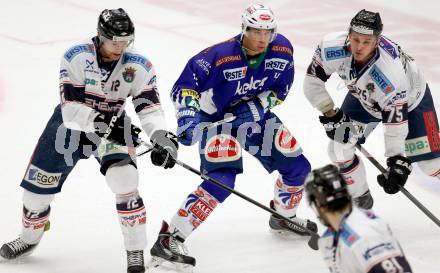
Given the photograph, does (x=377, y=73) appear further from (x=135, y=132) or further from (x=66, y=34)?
(x=66, y=34)

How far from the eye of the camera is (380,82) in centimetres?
509

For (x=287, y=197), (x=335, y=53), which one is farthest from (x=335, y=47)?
(x=287, y=197)

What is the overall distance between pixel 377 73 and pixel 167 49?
3.47 metres

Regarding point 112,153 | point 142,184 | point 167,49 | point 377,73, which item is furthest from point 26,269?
point 167,49

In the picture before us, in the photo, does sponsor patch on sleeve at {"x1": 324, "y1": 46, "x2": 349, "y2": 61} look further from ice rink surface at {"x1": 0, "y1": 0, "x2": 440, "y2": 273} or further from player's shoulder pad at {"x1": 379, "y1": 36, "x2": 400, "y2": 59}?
ice rink surface at {"x1": 0, "y1": 0, "x2": 440, "y2": 273}

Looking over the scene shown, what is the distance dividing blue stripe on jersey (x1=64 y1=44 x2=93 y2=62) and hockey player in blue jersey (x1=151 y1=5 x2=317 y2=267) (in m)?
0.60

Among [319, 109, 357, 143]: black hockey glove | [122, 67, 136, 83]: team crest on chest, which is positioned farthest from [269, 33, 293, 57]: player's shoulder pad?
[122, 67, 136, 83]: team crest on chest

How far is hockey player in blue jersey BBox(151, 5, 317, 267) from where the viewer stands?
4.96m

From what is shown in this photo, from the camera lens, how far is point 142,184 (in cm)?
611

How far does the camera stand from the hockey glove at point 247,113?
513 cm

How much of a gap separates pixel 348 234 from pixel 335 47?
2250 mm

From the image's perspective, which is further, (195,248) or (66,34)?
(66,34)

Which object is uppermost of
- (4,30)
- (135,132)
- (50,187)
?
(135,132)

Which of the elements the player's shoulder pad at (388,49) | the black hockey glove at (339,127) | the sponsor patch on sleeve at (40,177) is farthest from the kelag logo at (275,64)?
the sponsor patch on sleeve at (40,177)
